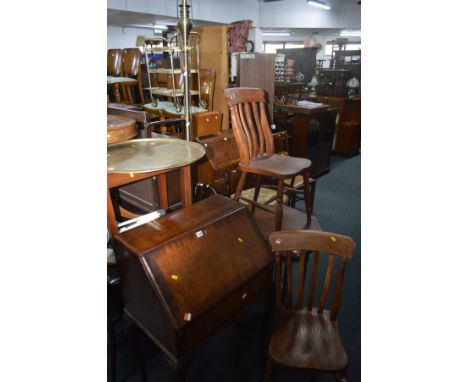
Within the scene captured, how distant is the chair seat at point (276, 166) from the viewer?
178 centimetres

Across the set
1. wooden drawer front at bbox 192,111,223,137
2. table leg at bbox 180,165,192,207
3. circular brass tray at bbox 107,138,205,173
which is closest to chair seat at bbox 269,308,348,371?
table leg at bbox 180,165,192,207

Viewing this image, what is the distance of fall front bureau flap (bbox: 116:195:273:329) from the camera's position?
1146 mm

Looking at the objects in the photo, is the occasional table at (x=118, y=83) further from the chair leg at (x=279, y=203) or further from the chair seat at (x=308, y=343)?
the chair seat at (x=308, y=343)

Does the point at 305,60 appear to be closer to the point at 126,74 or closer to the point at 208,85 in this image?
the point at 126,74

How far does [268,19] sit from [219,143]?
9.11 meters

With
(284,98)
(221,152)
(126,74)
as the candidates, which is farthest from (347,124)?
(126,74)

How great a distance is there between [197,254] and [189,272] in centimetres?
8

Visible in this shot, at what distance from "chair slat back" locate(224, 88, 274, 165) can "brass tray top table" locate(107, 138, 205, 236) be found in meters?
0.47

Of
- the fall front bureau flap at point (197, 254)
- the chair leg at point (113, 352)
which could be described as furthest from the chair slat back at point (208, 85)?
the chair leg at point (113, 352)

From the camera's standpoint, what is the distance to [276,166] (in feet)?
6.15

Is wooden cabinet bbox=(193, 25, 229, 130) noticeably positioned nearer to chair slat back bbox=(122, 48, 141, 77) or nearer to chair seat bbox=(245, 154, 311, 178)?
chair slat back bbox=(122, 48, 141, 77)

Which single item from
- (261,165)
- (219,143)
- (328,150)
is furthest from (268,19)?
(261,165)

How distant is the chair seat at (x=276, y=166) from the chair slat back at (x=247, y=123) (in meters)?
0.05

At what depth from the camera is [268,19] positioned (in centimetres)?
1020
